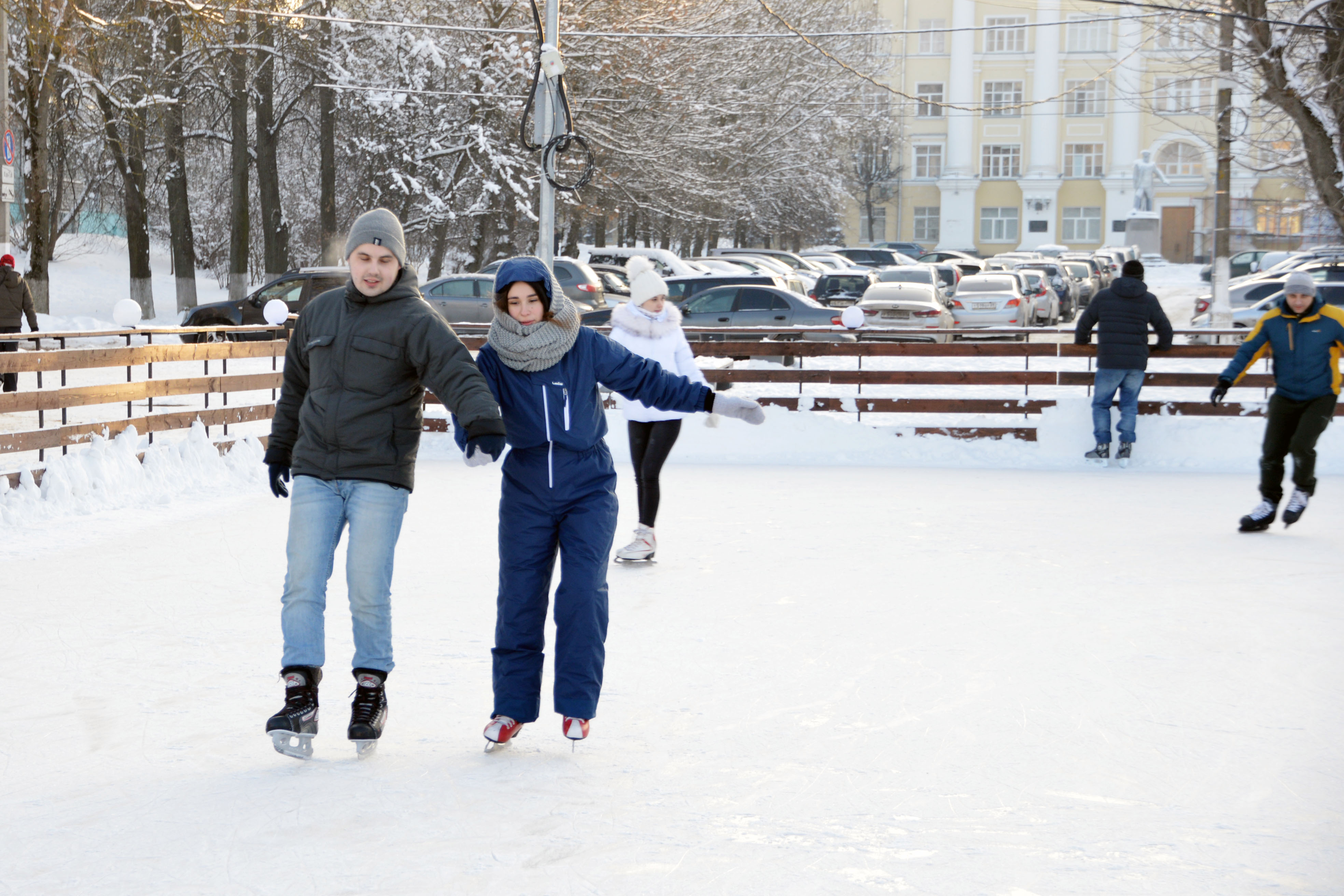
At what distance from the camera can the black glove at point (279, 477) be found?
4453mm

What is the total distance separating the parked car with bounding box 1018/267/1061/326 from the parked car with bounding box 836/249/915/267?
46.0 ft

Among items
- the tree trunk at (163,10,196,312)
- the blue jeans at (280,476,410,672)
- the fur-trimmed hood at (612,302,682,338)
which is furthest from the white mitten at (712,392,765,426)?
the tree trunk at (163,10,196,312)

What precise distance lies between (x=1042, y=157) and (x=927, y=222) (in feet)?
22.1

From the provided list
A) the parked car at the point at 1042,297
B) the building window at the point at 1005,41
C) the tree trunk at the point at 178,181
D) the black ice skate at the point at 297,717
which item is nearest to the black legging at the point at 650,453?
the black ice skate at the point at 297,717

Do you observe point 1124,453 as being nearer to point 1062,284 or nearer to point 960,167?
point 1062,284

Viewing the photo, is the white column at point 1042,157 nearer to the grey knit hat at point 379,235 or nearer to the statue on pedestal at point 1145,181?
the statue on pedestal at point 1145,181

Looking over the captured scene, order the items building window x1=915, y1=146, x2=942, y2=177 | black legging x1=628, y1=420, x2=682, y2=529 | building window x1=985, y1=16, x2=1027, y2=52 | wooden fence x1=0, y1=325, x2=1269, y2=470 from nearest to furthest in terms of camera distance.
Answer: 1. black legging x1=628, y1=420, x2=682, y2=529
2. wooden fence x1=0, y1=325, x2=1269, y2=470
3. building window x1=985, y1=16, x2=1027, y2=52
4. building window x1=915, y1=146, x2=942, y2=177

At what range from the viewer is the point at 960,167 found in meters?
74.2

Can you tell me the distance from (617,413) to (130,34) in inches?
415

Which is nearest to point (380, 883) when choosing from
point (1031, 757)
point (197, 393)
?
point (1031, 757)

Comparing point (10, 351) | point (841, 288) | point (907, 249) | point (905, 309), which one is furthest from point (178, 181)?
point (907, 249)

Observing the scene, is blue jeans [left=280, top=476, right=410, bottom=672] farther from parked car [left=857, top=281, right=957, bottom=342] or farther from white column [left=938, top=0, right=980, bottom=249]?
white column [left=938, top=0, right=980, bottom=249]

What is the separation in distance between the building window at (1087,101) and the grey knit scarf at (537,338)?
2810 inches

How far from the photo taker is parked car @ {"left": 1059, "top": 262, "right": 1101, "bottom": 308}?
37.2 m
